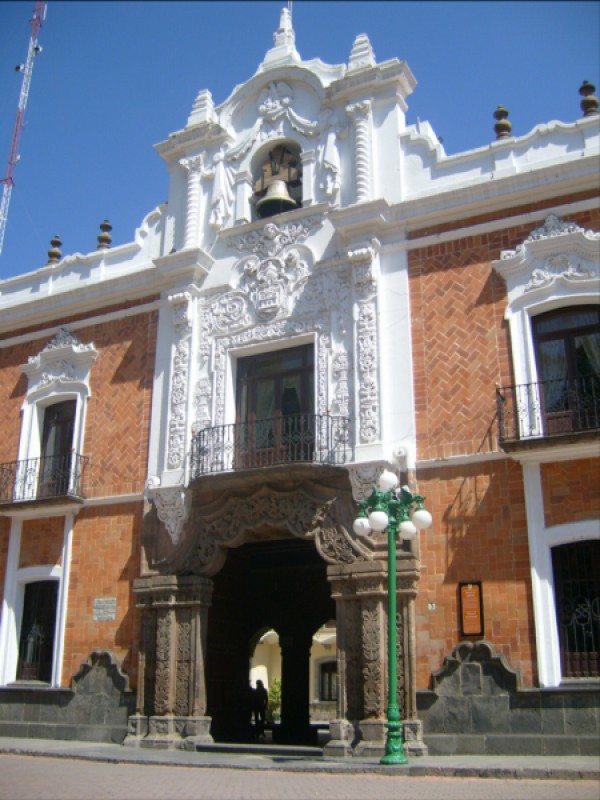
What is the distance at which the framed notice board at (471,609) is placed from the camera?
12398 mm

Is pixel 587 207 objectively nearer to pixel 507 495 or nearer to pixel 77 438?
pixel 507 495

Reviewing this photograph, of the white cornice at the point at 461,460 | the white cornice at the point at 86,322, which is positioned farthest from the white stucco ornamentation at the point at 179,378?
the white cornice at the point at 461,460

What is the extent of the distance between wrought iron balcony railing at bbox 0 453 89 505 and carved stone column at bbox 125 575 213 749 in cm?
281

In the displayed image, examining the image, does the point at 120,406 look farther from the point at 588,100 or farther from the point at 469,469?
the point at 588,100

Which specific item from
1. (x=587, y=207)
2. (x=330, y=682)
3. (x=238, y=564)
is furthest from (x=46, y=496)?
(x=330, y=682)

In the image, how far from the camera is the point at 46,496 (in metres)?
16.8

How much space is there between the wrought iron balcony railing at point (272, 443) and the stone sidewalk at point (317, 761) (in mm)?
4424

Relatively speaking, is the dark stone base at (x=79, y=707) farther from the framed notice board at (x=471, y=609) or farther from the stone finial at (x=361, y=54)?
the stone finial at (x=361, y=54)

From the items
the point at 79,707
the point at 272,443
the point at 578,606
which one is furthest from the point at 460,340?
the point at 79,707

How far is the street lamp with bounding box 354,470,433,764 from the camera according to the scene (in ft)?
35.6

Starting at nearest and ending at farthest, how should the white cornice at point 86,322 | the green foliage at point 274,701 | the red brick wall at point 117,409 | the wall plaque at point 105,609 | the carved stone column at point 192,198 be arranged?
the wall plaque at point 105,609 → the red brick wall at point 117,409 → the carved stone column at point 192,198 → the white cornice at point 86,322 → the green foliage at point 274,701

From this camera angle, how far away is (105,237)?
18.8 m

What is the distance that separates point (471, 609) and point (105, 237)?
11260 millimetres

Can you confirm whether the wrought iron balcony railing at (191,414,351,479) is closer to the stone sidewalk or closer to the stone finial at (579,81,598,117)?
the stone sidewalk
